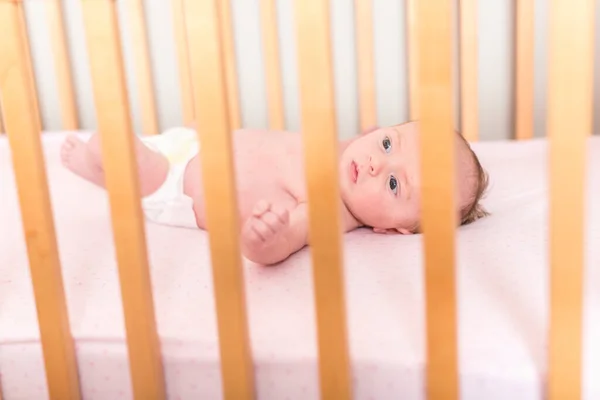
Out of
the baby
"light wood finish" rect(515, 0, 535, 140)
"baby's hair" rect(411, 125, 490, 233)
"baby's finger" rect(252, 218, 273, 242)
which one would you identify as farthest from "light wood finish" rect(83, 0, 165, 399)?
"light wood finish" rect(515, 0, 535, 140)

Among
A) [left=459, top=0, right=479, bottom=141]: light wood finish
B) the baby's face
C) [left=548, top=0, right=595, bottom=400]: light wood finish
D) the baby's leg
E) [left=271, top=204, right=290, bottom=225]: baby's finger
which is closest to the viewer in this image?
[left=548, top=0, right=595, bottom=400]: light wood finish

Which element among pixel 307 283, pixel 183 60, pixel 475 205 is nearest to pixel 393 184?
pixel 475 205

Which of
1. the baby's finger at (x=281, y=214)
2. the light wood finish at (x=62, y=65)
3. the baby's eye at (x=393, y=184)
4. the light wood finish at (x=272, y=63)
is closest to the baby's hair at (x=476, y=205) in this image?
the baby's eye at (x=393, y=184)

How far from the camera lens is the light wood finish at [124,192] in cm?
73

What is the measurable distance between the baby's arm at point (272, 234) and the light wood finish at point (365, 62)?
55 cm

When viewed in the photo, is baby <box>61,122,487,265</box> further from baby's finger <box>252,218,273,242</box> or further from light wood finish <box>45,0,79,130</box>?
light wood finish <box>45,0,79,130</box>

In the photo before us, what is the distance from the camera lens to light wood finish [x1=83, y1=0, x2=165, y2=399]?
73 centimetres

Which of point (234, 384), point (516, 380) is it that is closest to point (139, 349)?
point (234, 384)

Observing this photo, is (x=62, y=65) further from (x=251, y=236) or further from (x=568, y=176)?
(x=568, y=176)

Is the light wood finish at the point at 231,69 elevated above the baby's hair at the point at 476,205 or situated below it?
above

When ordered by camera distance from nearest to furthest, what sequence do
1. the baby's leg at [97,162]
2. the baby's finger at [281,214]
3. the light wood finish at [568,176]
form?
the light wood finish at [568,176]
the baby's finger at [281,214]
the baby's leg at [97,162]

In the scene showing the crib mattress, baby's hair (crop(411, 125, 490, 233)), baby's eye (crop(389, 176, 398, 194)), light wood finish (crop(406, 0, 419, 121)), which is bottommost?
the crib mattress

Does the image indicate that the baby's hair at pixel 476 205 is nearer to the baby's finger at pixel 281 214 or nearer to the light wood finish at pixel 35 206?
the baby's finger at pixel 281 214

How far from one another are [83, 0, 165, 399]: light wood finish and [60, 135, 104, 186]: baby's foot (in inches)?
23.9
